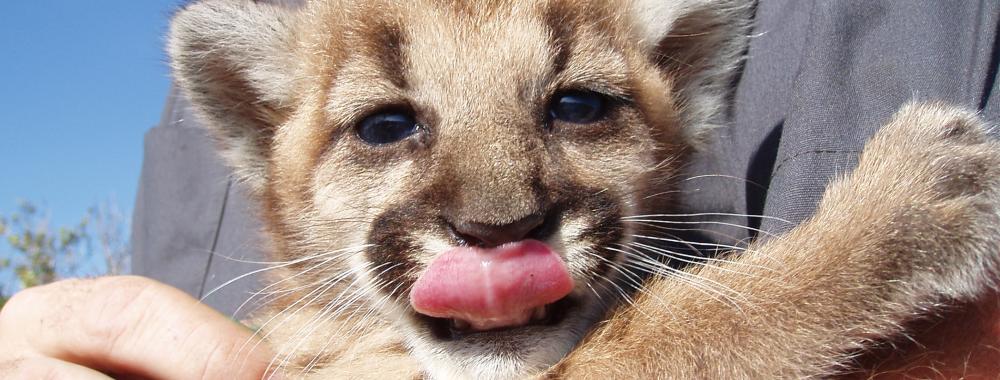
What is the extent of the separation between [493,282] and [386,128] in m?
0.79

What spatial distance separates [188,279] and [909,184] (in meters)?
3.32

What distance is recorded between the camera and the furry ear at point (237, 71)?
2.60 metres

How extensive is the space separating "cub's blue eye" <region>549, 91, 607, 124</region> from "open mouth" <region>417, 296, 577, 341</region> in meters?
0.58

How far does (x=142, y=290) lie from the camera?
2350 mm

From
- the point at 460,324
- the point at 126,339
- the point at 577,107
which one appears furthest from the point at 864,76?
the point at 126,339

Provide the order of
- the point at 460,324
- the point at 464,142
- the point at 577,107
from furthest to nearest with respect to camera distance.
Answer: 1. the point at 577,107
2. the point at 464,142
3. the point at 460,324

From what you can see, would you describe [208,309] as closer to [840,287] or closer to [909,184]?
[840,287]

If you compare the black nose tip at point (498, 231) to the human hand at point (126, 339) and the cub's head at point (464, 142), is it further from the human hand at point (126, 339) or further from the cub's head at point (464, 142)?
the human hand at point (126, 339)

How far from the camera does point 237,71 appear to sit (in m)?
2.69

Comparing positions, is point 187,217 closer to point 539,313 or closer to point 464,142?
point 464,142

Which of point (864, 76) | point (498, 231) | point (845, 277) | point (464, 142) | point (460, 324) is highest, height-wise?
point (864, 76)

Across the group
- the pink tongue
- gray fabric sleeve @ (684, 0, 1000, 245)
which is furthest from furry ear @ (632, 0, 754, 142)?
the pink tongue

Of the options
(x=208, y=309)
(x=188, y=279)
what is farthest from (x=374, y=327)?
(x=188, y=279)

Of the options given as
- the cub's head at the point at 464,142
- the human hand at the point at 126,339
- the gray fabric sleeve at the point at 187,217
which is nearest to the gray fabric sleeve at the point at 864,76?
the cub's head at the point at 464,142
